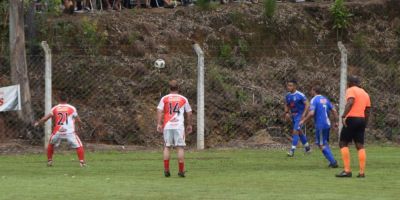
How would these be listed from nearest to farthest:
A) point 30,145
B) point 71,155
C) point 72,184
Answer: point 72,184, point 71,155, point 30,145

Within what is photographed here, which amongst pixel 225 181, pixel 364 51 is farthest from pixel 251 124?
pixel 225 181

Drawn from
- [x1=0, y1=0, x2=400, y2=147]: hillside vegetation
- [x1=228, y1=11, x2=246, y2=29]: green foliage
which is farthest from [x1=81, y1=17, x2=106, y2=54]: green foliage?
[x1=228, y1=11, x2=246, y2=29]: green foliage

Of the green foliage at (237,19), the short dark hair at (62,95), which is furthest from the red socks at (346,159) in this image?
the green foliage at (237,19)

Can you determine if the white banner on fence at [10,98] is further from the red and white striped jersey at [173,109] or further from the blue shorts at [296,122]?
the red and white striped jersey at [173,109]

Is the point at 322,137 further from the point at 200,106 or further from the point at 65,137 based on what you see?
the point at 200,106

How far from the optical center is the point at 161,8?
35.7 meters

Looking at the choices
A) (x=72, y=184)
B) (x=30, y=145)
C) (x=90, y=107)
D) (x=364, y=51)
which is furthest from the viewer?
(x=364, y=51)

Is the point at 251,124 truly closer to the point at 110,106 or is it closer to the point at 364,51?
the point at 110,106

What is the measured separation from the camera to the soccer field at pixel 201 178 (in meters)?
15.6

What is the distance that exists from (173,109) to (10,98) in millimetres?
9225

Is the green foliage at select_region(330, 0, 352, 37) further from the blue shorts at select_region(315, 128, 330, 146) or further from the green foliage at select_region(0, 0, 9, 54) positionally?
the blue shorts at select_region(315, 128, 330, 146)

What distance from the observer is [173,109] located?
19.2 m

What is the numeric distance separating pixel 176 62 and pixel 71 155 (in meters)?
6.96

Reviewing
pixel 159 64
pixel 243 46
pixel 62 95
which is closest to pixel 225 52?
pixel 243 46
